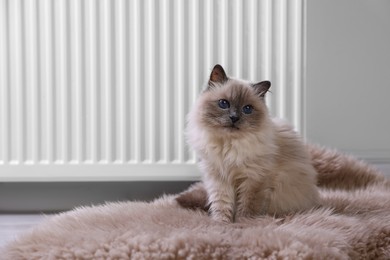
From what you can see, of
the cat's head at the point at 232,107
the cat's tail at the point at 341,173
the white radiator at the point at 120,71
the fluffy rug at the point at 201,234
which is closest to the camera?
the fluffy rug at the point at 201,234

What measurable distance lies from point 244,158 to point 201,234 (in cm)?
30

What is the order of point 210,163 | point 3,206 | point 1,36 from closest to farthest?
1. point 210,163
2. point 1,36
3. point 3,206

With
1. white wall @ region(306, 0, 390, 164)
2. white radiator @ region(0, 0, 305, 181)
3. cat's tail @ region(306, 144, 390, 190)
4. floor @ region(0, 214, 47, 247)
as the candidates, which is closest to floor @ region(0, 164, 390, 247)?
floor @ region(0, 214, 47, 247)

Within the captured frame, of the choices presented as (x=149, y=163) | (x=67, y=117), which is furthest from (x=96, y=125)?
(x=149, y=163)

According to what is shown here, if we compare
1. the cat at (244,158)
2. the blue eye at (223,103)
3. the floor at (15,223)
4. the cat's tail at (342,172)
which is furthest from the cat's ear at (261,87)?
the floor at (15,223)

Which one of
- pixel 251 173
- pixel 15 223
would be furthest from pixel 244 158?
pixel 15 223

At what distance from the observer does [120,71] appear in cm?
223

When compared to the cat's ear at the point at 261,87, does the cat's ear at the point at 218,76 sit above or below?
above

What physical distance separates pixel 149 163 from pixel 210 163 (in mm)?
673

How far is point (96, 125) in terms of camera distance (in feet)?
7.36

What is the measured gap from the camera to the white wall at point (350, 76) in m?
2.47

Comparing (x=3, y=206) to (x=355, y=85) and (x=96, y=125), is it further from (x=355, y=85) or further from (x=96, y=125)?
(x=355, y=85)

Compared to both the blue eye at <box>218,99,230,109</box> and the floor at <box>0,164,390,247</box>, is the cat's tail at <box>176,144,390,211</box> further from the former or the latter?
the floor at <box>0,164,390,247</box>

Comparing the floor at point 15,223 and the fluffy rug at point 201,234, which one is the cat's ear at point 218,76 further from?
the floor at point 15,223
